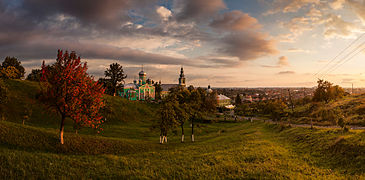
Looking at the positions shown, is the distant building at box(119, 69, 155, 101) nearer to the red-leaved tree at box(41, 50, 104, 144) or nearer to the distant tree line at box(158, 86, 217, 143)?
the distant tree line at box(158, 86, 217, 143)

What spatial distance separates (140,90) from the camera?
12062cm

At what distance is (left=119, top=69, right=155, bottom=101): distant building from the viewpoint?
11711cm

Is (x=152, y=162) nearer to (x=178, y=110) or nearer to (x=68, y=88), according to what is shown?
(x=68, y=88)

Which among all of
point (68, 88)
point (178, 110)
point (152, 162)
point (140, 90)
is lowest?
point (152, 162)

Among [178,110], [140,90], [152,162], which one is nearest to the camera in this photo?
[152,162]

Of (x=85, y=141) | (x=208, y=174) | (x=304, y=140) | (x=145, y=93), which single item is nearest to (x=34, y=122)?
(x=85, y=141)

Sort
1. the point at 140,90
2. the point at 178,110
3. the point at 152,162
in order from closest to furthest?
1. the point at 152,162
2. the point at 178,110
3. the point at 140,90

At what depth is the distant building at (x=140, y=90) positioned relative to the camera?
11711 cm

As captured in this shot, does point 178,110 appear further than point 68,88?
Yes

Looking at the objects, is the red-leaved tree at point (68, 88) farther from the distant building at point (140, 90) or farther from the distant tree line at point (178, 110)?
the distant building at point (140, 90)

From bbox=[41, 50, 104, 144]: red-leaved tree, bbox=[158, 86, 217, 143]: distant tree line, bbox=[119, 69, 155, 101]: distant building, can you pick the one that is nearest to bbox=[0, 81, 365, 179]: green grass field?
bbox=[41, 50, 104, 144]: red-leaved tree

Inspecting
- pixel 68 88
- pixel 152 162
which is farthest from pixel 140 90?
pixel 152 162

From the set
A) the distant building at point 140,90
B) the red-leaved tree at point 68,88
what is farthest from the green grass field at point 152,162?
the distant building at point 140,90

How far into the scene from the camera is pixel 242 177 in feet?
34.6
